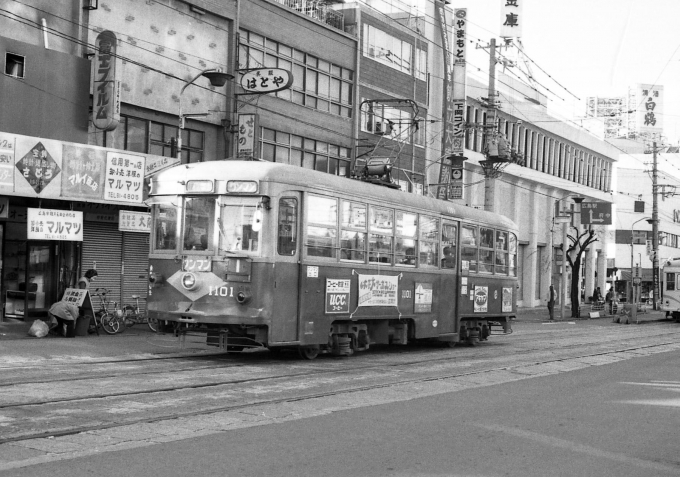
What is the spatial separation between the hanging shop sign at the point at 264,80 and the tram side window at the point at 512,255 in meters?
8.22

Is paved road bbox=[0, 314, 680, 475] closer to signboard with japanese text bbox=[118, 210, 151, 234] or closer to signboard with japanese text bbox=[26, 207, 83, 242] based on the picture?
signboard with japanese text bbox=[26, 207, 83, 242]

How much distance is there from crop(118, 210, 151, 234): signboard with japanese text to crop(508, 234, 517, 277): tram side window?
9400 mm

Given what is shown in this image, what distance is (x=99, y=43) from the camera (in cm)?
2327

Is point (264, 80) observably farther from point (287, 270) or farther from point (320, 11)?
point (287, 270)

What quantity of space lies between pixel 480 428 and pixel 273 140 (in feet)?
73.5

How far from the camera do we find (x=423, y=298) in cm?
2009

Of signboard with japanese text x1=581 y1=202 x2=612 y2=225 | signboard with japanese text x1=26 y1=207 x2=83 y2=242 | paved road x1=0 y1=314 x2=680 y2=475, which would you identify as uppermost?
signboard with japanese text x1=581 y1=202 x2=612 y2=225

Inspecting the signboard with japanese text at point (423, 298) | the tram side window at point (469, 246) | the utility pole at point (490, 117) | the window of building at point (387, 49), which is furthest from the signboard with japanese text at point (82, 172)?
the window of building at point (387, 49)

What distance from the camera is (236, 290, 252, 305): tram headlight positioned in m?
15.4

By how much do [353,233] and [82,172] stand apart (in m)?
8.34

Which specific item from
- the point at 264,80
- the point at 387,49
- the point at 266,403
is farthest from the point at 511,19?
the point at 266,403

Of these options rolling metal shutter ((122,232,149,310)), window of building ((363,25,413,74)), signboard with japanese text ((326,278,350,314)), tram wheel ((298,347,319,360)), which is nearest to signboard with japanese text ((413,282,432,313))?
signboard with japanese text ((326,278,350,314))

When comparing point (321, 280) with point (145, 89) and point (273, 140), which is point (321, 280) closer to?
point (145, 89)

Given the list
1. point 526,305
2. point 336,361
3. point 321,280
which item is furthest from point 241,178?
point 526,305
